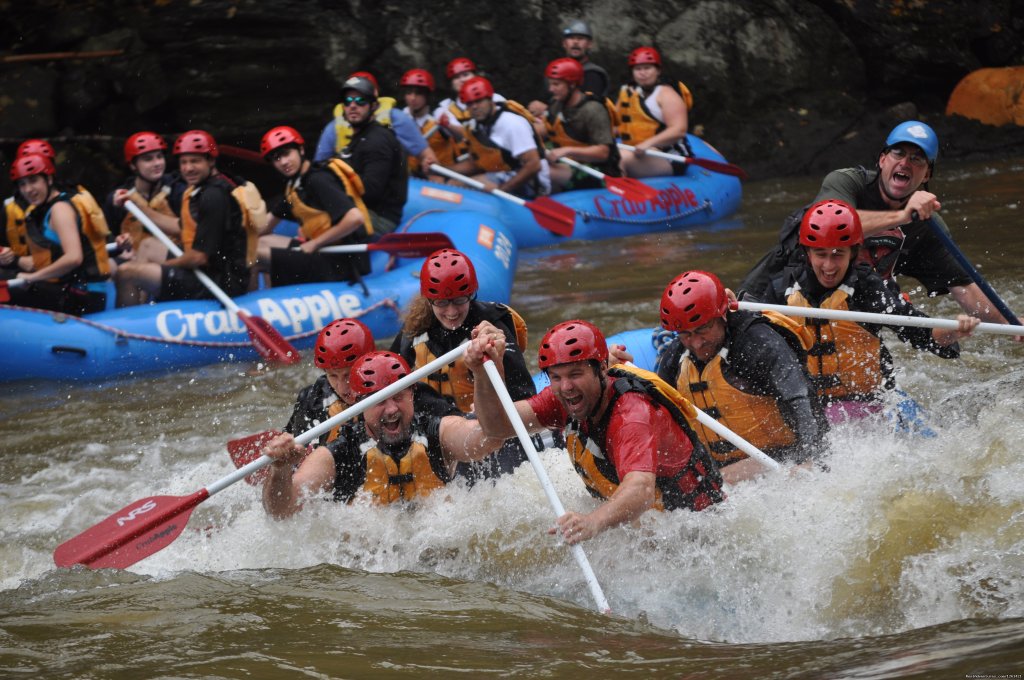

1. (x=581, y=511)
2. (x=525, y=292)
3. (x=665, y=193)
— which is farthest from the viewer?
(x=665, y=193)

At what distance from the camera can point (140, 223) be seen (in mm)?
9766

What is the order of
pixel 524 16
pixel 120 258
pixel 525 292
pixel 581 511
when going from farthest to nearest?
pixel 524 16, pixel 525 292, pixel 120 258, pixel 581 511

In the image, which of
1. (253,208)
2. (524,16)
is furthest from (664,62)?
(253,208)

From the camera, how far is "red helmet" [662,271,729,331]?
5.10 m

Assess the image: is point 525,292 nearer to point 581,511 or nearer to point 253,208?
Answer: point 253,208

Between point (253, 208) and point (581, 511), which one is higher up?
point (253, 208)

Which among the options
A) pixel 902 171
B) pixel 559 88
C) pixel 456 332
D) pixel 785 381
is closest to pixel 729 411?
pixel 785 381

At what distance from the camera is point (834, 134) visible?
1568 centimetres

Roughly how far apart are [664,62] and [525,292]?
20.1 feet

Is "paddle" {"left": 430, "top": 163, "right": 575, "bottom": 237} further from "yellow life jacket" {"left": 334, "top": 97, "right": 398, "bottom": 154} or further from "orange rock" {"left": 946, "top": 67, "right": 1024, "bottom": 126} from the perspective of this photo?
"orange rock" {"left": 946, "top": 67, "right": 1024, "bottom": 126}

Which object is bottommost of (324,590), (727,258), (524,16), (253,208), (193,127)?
(324,590)

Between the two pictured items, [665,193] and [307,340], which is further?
[665,193]

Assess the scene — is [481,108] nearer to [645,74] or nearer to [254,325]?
[645,74]

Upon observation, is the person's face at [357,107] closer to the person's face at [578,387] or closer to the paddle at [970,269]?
the paddle at [970,269]
